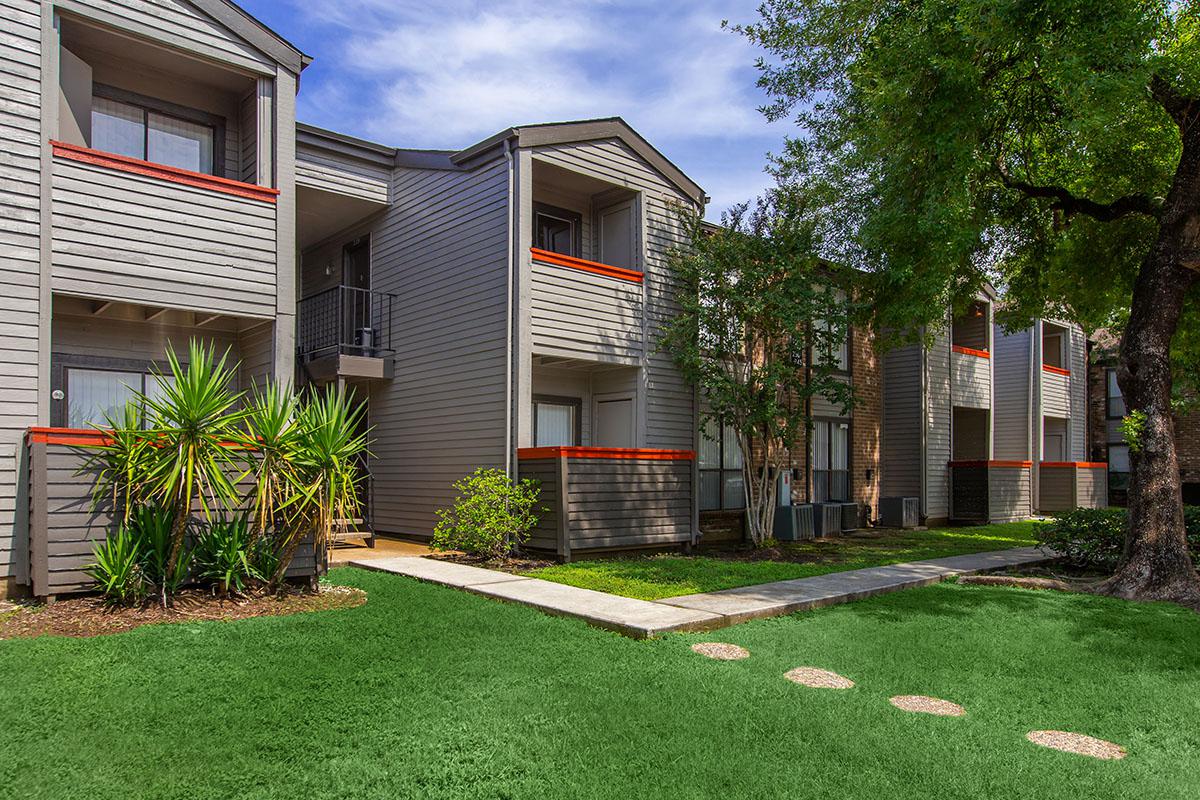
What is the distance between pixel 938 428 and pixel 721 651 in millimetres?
15445

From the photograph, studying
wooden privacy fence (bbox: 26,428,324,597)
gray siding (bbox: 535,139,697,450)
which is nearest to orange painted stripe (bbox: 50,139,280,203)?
wooden privacy fence (bbox: 26,428,324,597)

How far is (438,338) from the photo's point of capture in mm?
13297

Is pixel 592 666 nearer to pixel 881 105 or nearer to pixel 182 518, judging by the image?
pixel 182 518

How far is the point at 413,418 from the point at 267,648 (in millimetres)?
7934

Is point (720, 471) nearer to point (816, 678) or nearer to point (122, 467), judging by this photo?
point (816, 678)

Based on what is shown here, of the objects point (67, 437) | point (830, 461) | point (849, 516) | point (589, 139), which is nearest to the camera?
point (67, 437)

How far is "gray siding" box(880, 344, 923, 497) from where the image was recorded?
19.5 metres

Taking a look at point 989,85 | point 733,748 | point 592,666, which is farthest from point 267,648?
point 989,85

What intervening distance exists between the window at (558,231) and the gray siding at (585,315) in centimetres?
178

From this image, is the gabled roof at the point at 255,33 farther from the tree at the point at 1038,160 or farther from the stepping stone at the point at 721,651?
the stepping stone at the point at 721,651

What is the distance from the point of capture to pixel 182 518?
7.00m

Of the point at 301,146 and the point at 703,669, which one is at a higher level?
the point at 301,146

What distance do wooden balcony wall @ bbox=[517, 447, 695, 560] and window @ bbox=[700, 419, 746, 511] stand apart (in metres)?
1.80

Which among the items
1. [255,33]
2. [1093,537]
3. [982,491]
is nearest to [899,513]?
[982,491]
